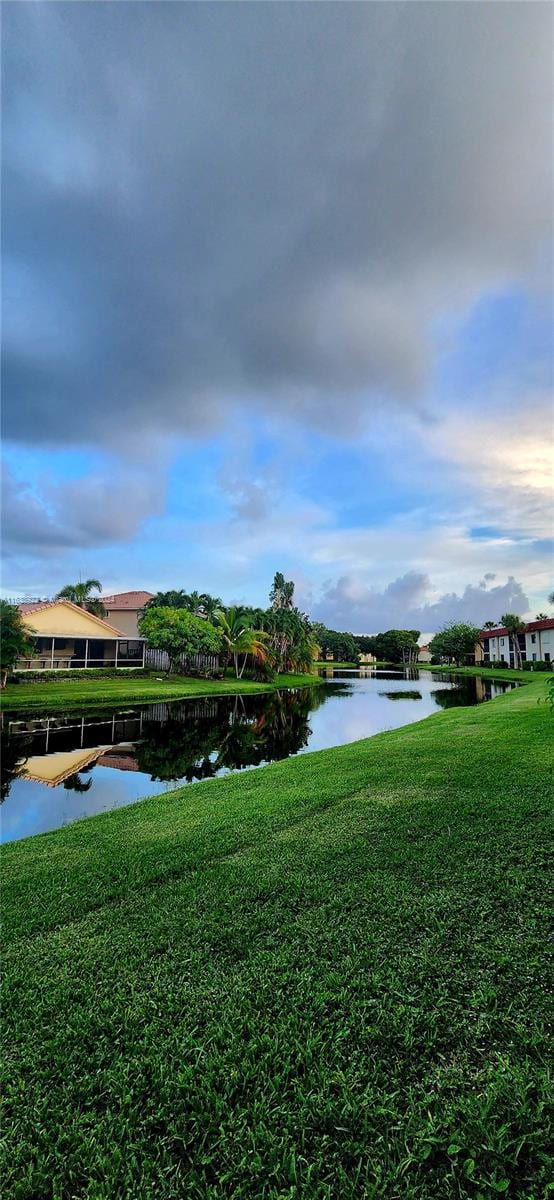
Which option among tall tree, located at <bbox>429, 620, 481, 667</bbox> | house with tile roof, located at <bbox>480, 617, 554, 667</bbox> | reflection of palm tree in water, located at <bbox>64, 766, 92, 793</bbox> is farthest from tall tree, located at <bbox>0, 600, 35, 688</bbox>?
tall tree, located at <bbox>429, 620, 481, 667</bbox>

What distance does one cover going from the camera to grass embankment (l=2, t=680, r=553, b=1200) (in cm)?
184

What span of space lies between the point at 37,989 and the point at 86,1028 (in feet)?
1.78

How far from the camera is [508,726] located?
435 inches

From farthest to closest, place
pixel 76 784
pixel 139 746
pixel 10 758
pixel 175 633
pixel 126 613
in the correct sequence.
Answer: pixel 126 613, pixel 175 633, pixel 139 746, pixel 10 758, pixel 76 784

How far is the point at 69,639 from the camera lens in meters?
35.7

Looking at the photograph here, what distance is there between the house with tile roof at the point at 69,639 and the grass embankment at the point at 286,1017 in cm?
2869

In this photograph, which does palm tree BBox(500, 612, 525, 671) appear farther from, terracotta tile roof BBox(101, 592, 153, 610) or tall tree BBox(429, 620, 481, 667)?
terracotta tile roof BBox(101, 592, 153, 610)

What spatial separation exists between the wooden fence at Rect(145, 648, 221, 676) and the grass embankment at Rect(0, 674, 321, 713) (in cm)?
238

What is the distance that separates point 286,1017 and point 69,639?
36.2m

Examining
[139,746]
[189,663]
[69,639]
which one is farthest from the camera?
[189,663]

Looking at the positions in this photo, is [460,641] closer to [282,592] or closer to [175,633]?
[282,592]

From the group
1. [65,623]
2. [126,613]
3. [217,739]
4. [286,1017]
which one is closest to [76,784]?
[217,739]

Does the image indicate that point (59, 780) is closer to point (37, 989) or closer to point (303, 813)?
point (303, 813)

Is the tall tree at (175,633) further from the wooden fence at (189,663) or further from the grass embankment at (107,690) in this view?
the wooden fence at (189,663)
